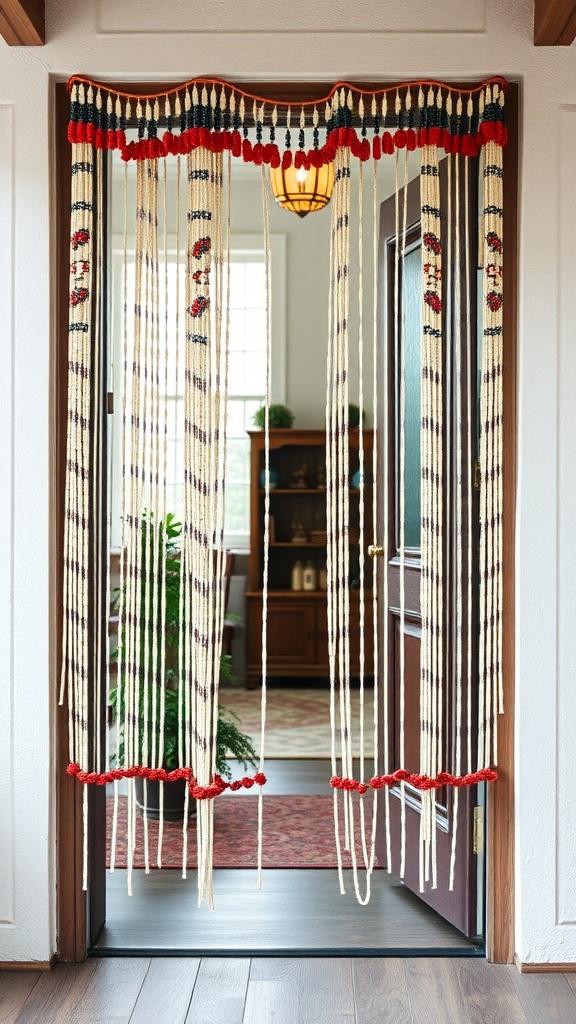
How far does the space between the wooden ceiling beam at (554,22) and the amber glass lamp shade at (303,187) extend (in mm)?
1653


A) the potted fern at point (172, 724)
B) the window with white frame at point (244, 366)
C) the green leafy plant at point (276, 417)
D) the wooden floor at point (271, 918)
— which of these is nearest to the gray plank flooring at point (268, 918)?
the wooden floor at point (271, 918)

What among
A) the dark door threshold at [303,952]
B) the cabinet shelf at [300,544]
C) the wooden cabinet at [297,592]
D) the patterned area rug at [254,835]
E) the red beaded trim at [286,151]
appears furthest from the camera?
the cabinet shelf at [300,544]

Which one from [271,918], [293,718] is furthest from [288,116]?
[293,718]

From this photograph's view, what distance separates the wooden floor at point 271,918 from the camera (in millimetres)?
2859

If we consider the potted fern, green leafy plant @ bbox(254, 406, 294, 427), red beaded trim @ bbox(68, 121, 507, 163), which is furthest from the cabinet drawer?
red beaded trim @ bbox(68, 121, 507, 163)

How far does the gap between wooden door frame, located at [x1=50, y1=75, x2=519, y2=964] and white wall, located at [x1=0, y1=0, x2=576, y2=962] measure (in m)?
0.04

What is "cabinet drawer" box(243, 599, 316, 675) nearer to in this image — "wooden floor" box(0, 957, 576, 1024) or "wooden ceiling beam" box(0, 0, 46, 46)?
"wooden floor" box(0, 957, 576, 1024)

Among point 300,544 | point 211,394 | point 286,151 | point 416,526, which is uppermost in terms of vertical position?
point 286,151

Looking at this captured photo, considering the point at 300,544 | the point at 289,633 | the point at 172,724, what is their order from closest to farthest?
1. the point at 172,724
2. the point at 289,633
3. the point at 300,544

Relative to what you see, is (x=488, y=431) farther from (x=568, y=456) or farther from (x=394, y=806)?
(x=394, y=806)

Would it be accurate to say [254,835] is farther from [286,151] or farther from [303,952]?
[286,151]

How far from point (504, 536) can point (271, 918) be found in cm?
140

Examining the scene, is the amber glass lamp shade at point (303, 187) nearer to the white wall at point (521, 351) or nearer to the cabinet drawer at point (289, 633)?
the white wall at point (521, 351)

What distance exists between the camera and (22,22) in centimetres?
254
